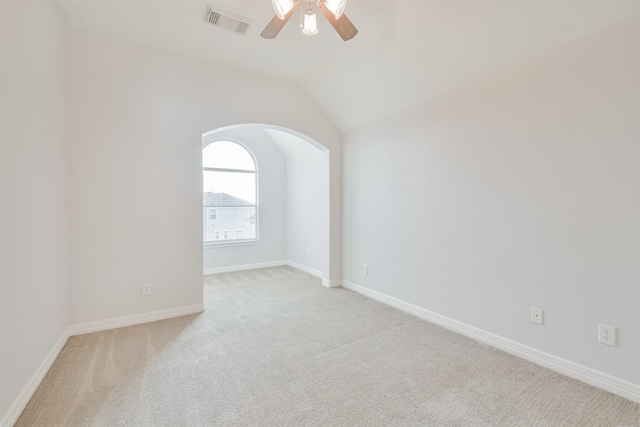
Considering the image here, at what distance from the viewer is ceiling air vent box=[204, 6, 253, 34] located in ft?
8.44

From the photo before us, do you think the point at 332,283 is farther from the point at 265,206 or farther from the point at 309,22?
the point at 309,22

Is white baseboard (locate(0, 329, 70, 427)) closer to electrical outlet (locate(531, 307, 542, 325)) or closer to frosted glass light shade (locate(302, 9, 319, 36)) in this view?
frosted glass light shade (locate(302, 9, 319, 36))

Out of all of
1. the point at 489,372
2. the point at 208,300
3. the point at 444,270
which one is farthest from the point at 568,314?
the point at 208,300

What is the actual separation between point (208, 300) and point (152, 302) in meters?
0.78

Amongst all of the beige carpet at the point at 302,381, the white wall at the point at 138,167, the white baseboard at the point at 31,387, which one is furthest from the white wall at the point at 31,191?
the beige carpet at the point at 302,381

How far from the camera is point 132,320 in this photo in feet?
10.0

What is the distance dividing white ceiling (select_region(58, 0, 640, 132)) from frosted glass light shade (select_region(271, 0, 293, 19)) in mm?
667

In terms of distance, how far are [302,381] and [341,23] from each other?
2583mm

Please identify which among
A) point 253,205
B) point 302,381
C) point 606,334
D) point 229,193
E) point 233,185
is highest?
point 233,185

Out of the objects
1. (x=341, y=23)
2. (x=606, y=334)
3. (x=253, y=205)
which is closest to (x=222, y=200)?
(x=253, y=205)

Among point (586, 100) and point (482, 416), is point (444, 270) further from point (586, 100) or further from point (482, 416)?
point (586, 100)

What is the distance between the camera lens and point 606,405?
1.82m

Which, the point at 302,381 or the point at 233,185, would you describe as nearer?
the point at 302,381

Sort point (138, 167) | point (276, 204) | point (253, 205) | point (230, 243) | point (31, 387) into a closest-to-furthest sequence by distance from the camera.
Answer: point (31, 387)
point (138, 167)
point (230, 243)
point (253, 205)
point (276, 204)
